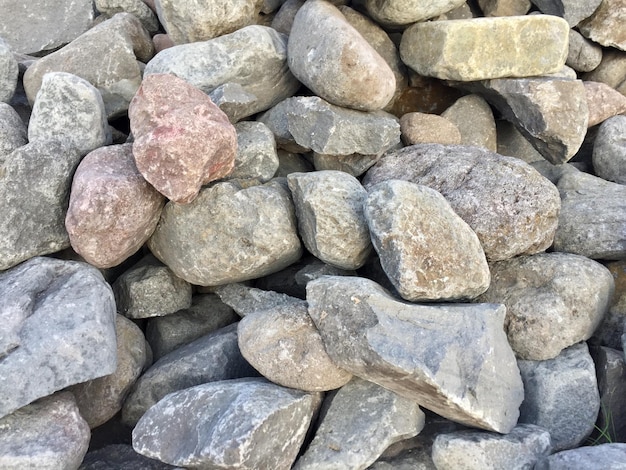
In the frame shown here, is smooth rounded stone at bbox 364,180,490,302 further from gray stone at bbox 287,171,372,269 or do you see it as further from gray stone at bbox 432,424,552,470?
gray stone at bbox 432,424,552,470

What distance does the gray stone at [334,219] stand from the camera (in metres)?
2.34

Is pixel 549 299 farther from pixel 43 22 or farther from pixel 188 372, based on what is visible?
pixel 43 22

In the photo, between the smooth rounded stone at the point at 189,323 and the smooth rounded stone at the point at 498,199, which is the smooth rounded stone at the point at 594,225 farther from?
the smooth rounded stone at the point at 189,323

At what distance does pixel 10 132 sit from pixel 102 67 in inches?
21.7

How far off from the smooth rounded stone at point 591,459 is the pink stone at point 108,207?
→ 64.3 inches

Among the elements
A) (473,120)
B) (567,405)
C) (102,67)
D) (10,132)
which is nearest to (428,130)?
(473,120)

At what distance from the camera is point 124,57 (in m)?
2.97

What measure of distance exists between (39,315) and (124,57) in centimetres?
139

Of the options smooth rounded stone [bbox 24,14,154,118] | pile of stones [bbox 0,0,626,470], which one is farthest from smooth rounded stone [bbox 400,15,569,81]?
smooth rounded stone [bbox 24,14,154,118]

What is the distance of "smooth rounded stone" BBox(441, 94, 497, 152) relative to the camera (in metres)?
3.13

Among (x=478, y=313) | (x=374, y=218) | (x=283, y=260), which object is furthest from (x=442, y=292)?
(x=283, y=260)

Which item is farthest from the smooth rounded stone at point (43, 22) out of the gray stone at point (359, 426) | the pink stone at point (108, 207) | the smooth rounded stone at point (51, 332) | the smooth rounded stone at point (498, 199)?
the gray stone at point (359, 426)

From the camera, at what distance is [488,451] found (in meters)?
2.03

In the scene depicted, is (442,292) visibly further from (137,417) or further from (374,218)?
(137,417)
